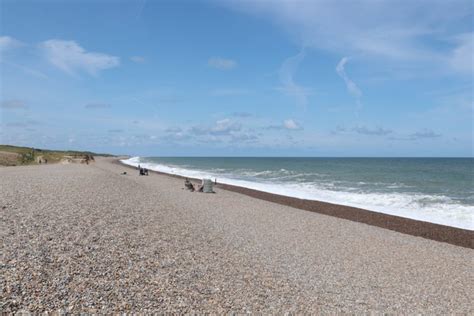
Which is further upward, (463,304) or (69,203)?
(69,203)

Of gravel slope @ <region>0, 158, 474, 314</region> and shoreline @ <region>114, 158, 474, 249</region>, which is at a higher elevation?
gravel slope @ <region>0, 158, 474, 314</region>

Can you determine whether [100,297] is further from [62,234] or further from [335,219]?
[335,219]

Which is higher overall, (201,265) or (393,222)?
(201,265)

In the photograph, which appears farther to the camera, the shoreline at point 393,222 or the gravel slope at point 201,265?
the shoreline at point 393,222

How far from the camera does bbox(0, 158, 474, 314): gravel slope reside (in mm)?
6922

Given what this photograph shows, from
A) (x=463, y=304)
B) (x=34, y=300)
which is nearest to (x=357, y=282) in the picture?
(x=463, y=304)

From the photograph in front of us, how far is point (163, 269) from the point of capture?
850 cm

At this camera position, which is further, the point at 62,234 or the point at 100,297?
the point at 62,234

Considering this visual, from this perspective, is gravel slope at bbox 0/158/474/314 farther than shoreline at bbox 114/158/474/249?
No

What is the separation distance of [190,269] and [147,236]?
9.08ft

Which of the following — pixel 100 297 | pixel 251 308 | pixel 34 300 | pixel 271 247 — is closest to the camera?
pixel 34 300

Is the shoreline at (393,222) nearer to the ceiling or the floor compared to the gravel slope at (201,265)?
nearer to the floor

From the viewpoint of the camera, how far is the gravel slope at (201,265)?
22.7 feet

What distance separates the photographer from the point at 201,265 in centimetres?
927
